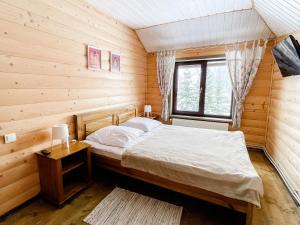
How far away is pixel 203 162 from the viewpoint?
72.7 inches

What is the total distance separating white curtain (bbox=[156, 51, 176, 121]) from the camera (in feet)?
13.3

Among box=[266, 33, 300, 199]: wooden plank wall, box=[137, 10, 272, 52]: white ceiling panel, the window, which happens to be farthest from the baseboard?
box=[137, 10, 272, 52]: white ceiling panel

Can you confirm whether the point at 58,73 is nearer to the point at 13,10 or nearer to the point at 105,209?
the point at 13,10

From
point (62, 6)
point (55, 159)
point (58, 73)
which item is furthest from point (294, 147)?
point (62, 6)

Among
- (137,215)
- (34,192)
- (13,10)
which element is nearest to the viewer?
(13,10)

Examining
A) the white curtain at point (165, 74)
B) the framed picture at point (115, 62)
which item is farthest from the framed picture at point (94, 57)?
the white curtain at point (165, 74)

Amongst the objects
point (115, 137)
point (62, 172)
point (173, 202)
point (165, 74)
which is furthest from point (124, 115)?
point (173, 202)

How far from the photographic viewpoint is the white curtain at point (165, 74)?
4051 mm

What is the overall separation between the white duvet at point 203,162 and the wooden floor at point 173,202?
1.19 ft

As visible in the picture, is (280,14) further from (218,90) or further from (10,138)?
(10,138)

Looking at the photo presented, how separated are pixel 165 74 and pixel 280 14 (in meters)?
2.34

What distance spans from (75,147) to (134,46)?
2606 mm

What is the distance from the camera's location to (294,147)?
2250mm

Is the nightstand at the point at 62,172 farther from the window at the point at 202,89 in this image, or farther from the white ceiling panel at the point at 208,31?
the white ceiling panel at the point at 208,31
